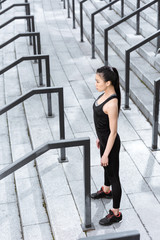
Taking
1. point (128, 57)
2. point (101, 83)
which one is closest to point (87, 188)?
point (101, 83)

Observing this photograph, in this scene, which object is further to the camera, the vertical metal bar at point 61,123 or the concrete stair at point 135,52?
the concrete stair at point 135,52

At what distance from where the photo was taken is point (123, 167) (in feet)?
15.5

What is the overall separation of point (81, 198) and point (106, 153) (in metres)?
0.83

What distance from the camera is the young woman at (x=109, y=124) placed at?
11.5 feet

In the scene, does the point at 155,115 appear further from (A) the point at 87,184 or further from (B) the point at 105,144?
(A) the point at 87,184

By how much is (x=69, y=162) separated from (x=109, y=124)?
1390 mm

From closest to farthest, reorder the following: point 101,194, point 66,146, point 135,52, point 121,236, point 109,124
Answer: point 121,236, point 66,146, point 109,124, point 101,194, point 135,52

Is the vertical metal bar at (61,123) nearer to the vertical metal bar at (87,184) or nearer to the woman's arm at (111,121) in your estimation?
the woman's arm at (111,121)

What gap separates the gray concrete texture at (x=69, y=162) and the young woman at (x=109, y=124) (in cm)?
26

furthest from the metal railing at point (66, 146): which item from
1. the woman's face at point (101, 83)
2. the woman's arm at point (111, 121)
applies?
the woman's face at point (101, 83)

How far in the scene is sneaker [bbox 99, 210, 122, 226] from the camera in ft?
12.5

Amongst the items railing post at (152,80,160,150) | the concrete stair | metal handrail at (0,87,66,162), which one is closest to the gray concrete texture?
the concrete stair

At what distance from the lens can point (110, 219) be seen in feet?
12.5

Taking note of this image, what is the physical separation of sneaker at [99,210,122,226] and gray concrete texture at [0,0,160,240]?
0.05m
